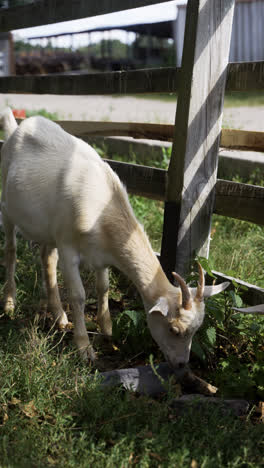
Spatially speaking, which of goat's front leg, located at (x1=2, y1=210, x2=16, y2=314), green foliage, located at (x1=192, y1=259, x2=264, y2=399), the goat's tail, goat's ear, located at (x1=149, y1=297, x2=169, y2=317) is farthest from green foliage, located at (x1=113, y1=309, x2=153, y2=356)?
the goat's tail

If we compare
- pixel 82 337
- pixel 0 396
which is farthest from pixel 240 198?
pixel 0 396

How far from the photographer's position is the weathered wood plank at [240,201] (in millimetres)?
3738

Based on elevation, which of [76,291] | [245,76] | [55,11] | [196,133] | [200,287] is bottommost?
[76,291]

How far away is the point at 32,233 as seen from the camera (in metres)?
4.24

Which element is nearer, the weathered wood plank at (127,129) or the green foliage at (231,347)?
the green foliage at (231,347)

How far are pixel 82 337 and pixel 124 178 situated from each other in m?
1.50

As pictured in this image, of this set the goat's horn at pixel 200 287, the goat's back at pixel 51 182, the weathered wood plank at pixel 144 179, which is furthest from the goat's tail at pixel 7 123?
the goat's horn at pixel 200 287

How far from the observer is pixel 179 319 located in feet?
10.9

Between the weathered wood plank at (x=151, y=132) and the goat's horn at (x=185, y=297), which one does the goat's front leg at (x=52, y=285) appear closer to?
the weathered wood plank at (x=151, y=132)

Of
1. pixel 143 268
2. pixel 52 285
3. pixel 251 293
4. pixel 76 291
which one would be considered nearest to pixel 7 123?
pixel 52 285

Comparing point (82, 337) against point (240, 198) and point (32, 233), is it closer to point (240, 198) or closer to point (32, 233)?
point (32, 233)

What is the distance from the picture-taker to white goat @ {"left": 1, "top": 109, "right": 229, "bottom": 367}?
3.41m

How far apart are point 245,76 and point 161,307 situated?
1.67m

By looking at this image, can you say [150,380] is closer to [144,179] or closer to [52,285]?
[52,285]
